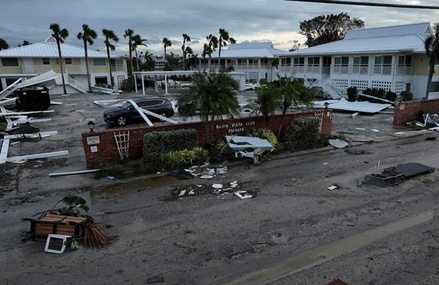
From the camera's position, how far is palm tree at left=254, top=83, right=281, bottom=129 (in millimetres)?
13906

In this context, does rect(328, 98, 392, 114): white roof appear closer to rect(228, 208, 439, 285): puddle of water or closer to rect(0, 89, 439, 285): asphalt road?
rect(0, 89, 439, 285): asphalt road

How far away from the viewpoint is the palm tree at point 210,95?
12477mm

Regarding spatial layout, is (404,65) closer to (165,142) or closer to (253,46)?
(165,142)

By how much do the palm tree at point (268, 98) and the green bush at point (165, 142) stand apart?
335 centimetres

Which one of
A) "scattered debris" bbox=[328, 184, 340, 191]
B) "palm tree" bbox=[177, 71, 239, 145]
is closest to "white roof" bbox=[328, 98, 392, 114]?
"palm tree" bbox=[177, 71, 239, 145]

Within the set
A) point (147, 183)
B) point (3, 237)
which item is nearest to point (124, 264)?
point (3, 237)

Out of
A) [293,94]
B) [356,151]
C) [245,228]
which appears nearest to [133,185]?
[245,228]

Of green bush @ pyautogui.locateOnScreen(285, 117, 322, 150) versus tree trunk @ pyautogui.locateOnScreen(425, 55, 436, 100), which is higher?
tree trunk @ pyautogui.locateOnScreen(425, 55, 436, 100)

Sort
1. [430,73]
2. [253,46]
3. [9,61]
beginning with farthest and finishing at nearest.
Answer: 1. [253,46]
2. [9,61]
3. [430,73]

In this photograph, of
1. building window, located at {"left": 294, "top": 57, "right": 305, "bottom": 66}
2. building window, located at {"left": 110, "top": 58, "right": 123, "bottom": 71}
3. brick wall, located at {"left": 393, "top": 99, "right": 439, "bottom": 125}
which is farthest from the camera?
building window, located at {"left": 110, "top": 58, "right": 123, "bottom": 71}

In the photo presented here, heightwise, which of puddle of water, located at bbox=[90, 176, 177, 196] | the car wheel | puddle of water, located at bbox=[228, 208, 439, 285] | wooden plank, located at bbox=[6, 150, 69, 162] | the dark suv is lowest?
puddle of water, located at bbox=[90, 176, 177, 196]

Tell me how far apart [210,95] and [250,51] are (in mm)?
49330

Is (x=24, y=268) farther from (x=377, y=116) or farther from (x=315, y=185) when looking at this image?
(x=377, y=116)

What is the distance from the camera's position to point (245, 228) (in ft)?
24.1
